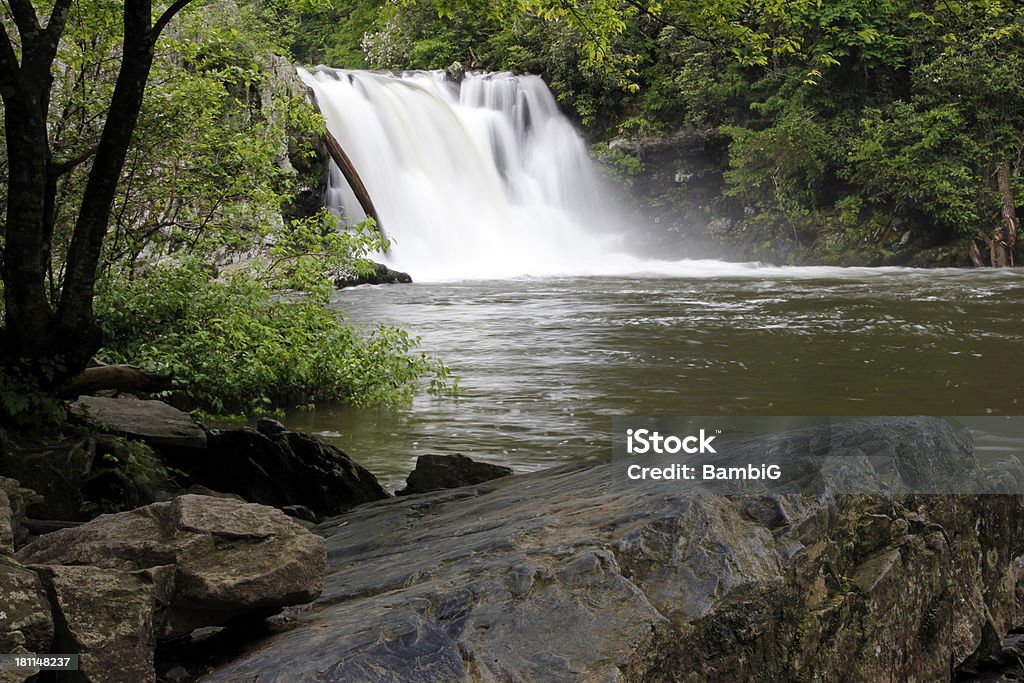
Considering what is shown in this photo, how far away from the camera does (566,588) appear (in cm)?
299

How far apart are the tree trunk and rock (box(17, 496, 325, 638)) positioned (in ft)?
84.6

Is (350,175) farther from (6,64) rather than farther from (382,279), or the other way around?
(6,64)

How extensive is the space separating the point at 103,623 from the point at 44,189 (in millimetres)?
3420

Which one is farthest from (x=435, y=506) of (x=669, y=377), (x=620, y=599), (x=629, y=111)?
(x=629, y=111)

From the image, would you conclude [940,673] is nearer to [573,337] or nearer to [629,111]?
[573,337]

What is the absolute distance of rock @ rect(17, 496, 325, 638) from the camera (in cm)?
291

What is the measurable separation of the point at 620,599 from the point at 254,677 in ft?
3.73

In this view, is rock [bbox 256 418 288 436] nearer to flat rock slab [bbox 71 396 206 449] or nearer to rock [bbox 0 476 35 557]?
flat rock slab [bbox 71 396 206 449]

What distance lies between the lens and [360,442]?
8.32 meters

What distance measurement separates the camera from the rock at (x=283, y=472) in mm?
5918

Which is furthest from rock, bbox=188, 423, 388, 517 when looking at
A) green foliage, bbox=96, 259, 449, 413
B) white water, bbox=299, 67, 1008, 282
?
white water, bbox=299, 67, 1008, 282

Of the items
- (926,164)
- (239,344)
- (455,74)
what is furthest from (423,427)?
(455,74)

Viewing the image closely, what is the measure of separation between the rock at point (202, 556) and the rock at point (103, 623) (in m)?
0.17

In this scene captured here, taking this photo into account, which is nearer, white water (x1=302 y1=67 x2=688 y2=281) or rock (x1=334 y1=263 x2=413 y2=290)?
rock (x1=334 y1=263 x2=413 y2=290)
